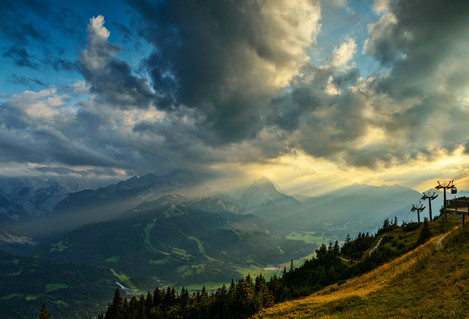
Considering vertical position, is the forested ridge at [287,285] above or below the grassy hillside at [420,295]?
below

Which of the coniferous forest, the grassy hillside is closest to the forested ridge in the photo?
the coniferous forest

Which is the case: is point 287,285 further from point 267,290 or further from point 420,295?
point 420,295

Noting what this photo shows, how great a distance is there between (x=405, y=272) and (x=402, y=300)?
471 inches

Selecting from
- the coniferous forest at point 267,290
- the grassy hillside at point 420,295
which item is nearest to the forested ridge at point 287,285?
the coniferous forest at point 267,290

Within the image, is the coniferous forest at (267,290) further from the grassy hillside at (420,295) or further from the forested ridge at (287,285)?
the grassy hillside at (420,295)

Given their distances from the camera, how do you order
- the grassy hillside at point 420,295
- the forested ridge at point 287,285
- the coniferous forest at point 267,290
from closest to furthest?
the grassy hillside at point 420,295
the coniferous forest at point 267,290
the forested ridge at point 287,285

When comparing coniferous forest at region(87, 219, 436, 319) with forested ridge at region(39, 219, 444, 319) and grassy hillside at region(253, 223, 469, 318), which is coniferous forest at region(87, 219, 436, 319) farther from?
grassy hillside at region(253, 223, 469, 318)

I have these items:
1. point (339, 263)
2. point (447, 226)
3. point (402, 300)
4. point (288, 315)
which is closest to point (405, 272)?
point (402, 300)

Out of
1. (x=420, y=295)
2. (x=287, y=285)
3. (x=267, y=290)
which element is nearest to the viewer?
(x=420, y=295)

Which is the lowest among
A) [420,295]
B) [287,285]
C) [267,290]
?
[287,285]

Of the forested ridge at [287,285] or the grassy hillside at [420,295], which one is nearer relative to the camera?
the grassy hillside at [420,295]

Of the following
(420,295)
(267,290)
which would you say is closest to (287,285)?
(267,290)

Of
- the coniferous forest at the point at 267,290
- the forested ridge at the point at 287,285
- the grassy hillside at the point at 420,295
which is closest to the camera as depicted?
the grassy hillside at the point at 420,295

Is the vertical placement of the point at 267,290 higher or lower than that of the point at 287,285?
higher
